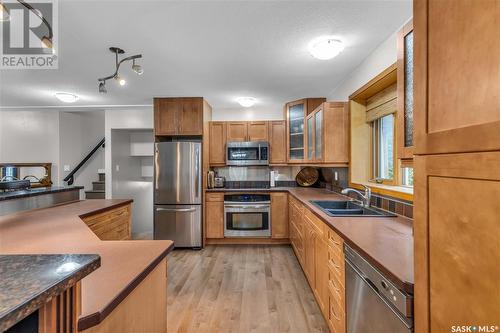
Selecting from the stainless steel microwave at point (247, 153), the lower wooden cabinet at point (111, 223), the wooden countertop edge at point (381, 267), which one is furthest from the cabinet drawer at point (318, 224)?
the lower wooden cabinet at point (111, 223)

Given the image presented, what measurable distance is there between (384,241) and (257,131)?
3282mm

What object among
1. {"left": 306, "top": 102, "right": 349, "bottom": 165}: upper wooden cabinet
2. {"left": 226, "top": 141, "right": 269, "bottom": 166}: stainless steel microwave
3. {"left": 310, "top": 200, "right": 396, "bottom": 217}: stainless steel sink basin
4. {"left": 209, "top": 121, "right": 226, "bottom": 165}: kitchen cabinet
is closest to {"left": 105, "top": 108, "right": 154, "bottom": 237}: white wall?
{"left": 209, "top": 121, "right": 226, "bottom": 165}: kitchen cabinet

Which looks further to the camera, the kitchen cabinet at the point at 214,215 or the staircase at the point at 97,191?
the staircase at the point at 97,191

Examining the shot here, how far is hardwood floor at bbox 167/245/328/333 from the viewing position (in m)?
2.05

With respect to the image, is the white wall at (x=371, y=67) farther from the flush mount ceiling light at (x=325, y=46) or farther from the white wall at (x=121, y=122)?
the white wall at (x=121, y=122)

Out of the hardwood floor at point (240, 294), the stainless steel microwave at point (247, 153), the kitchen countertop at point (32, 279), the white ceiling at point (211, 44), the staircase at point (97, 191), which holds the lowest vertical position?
the hardwood floor at point (240, 294)

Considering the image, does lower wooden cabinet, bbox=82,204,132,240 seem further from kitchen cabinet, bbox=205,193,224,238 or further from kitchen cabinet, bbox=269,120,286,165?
kitchen cabinet, bbox=269,120,286,165

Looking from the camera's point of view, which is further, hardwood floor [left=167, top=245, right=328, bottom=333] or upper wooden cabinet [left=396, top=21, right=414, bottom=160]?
hardwood floor [left=167, top=245, right=328, bottom=333]

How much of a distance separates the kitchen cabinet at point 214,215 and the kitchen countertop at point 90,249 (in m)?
2.09

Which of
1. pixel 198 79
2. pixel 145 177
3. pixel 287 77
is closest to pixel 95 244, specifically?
pixel 198 79

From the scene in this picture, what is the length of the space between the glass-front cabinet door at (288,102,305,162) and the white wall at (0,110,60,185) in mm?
4836

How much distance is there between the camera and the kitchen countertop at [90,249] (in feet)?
2.75

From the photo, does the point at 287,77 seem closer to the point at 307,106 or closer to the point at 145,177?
the point at 307,106

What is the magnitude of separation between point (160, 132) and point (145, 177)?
178cm
